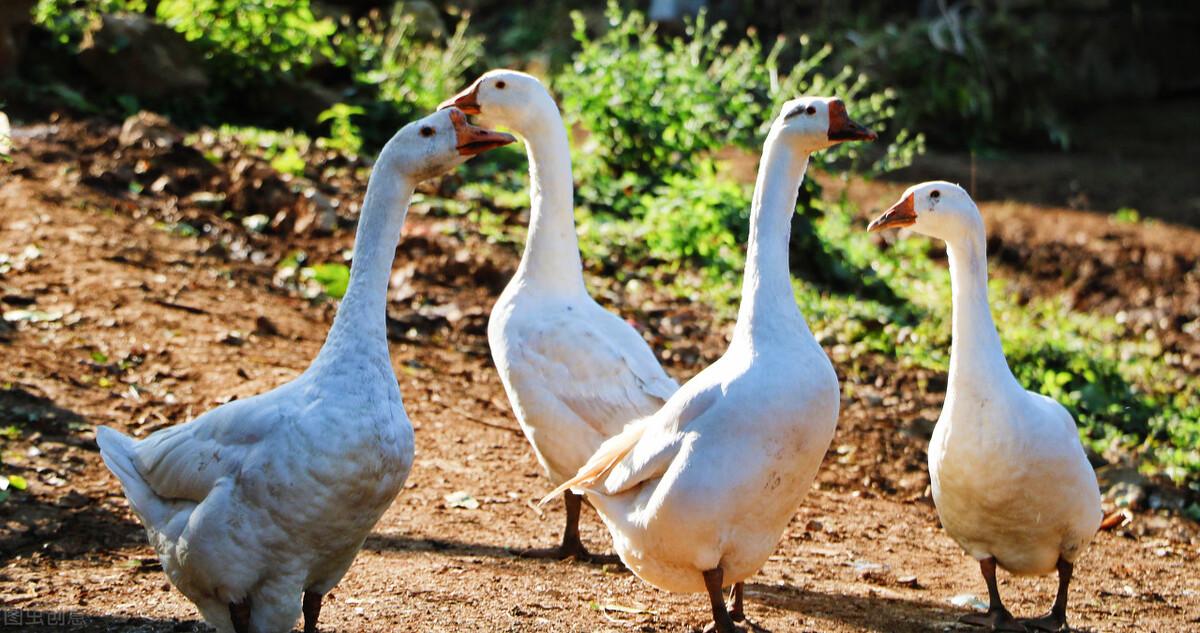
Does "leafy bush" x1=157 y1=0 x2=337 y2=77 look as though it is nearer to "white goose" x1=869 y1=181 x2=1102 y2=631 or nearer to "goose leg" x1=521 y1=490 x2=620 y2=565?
"goose leg" x1=521 y1=490 x2=620 y2=565

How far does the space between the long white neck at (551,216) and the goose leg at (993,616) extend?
2.05 meters

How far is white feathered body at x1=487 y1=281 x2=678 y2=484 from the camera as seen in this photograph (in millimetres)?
5309

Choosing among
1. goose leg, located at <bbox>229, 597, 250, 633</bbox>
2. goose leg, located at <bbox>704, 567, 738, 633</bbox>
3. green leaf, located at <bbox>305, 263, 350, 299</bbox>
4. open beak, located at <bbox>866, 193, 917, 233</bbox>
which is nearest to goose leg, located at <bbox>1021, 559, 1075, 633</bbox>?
goose leg, located at <bbox>704, 567, 738, 633</bbox>

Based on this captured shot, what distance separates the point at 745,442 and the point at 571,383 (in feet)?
4.20

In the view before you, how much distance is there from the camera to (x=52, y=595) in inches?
177

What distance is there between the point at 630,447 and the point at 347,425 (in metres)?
1.10

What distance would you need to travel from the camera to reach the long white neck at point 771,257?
4355mm

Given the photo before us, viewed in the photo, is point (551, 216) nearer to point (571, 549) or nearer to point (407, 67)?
point (571, 549)

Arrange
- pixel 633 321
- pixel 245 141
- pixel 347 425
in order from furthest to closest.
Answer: pixel 245 141 → pixel 633 321 → pixel 347 425

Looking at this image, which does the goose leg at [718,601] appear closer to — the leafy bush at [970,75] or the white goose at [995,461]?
the white goose at [995,461]

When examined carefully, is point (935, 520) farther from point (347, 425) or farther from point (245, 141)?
point (245, 141)

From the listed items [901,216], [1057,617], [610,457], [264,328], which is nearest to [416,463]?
[264,328]

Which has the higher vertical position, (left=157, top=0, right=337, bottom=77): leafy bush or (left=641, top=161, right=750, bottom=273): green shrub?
(left=157, top=0, right=337, bottom=77): leafy bush

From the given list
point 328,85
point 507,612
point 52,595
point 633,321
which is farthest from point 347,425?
point 328,85
